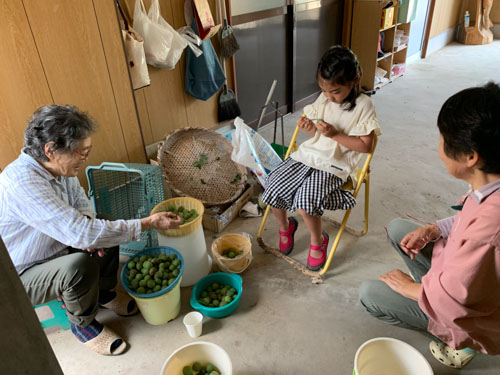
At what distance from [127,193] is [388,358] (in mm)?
1657

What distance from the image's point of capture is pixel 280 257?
2137 mm

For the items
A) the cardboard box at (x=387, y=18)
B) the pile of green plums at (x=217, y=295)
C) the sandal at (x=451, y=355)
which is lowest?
the sandal at (x=451, y=355)

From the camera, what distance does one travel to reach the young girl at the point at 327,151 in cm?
176

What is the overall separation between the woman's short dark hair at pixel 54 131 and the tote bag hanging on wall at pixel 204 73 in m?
1.50

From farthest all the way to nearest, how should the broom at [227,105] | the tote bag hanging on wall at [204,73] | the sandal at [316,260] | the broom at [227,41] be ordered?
the broom at [227,105], the broom at [227,41], the tote bag hanging on wall at [204,73], the sandal at [316,260]

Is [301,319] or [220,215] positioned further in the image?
[220,215]

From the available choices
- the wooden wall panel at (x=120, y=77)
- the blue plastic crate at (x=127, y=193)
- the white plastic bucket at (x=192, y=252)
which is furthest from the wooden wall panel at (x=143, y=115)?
the white plastic bucket at (x=192, y=252)

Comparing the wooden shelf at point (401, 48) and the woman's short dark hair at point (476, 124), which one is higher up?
the woman's short dark hair at point (476, 124)

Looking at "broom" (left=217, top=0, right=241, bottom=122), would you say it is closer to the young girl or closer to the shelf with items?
the young girl

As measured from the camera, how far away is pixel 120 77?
2.22 meters

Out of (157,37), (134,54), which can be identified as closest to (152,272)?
(134,54)

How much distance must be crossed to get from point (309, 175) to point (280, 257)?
0.52 m

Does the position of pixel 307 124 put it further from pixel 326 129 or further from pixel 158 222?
pixel 158 222

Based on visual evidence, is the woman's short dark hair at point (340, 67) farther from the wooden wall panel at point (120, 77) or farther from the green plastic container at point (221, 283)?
the wooden wall panel at point (120, 77)
